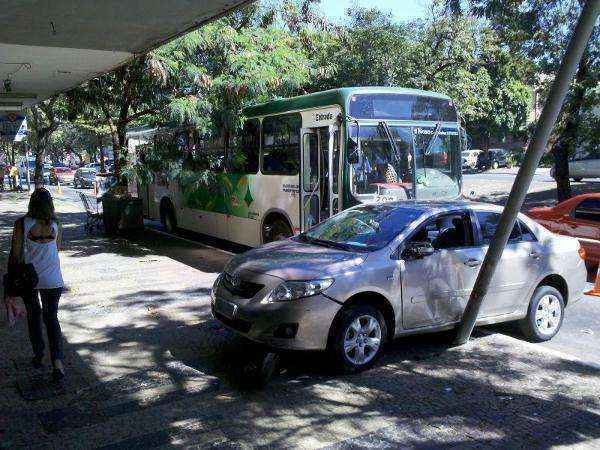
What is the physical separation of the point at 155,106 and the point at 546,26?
10226mm

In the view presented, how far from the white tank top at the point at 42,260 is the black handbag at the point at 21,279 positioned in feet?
0.11

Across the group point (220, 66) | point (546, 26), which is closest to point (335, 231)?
point (220, 66)

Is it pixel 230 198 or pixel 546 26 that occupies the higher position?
pixel 546 26

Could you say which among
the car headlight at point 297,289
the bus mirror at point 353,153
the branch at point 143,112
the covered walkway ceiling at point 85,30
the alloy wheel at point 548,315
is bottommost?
the alloy wheel at point 548,315

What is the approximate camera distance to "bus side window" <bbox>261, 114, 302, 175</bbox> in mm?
10266

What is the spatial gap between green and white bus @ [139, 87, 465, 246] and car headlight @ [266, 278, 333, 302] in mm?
3865

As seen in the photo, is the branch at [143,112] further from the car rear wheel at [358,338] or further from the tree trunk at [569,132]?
the tree trunk at [569,132]

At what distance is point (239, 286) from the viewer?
575 cm

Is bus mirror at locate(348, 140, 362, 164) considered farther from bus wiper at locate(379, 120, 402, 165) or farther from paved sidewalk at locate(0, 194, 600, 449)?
paved sidewalk at locate(0, 194, 600, 449)

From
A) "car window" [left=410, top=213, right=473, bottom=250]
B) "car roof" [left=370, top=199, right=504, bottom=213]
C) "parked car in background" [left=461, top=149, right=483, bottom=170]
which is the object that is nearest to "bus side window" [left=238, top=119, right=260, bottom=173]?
"car roof" [left=370, top=199, right=504, bottom=213]

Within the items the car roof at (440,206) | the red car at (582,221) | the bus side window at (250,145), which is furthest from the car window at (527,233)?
the bus side window at (250,145)

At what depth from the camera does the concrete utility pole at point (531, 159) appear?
16.7ft

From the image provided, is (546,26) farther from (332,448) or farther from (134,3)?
(332,448)

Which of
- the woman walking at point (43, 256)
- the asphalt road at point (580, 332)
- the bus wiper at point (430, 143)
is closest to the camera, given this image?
the woman walking at point (43, 256)
